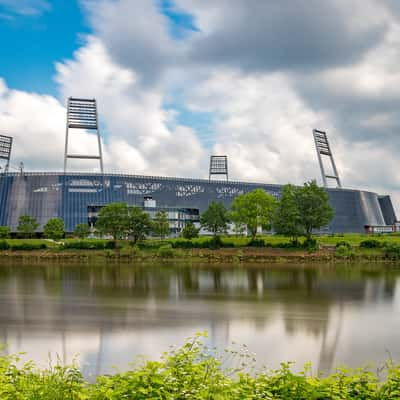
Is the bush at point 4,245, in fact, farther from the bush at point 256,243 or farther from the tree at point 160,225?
the bush at point 256,243

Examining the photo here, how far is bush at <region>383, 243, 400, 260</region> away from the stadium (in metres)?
46.7

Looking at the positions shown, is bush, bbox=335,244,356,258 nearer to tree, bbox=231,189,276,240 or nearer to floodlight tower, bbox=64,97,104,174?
tree, bbox=231,189,276,240

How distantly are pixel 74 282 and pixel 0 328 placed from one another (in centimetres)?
1610

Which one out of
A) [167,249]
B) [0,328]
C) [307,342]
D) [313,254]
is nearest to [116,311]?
[0,328]

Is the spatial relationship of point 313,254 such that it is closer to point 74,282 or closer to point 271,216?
point 271,216

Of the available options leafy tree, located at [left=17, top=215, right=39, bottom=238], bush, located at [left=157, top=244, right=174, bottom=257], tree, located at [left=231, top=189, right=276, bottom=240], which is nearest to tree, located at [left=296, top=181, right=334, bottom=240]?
tree, located at [left=231, top=189, right=276, bottom=240]

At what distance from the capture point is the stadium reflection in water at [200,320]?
12.5 metres

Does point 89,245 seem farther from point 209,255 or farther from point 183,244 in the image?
point 209,255

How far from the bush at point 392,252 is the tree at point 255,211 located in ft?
52.5

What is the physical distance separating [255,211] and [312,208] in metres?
8.27

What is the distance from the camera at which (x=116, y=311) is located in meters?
18.9

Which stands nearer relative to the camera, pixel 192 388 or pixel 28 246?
pixel 192 388

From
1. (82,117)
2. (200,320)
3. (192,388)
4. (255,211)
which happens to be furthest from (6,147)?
(192,388)

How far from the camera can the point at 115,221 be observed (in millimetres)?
63281
